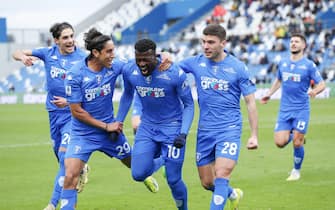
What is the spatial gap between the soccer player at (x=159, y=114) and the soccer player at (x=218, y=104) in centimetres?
24

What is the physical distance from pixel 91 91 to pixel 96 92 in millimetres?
69

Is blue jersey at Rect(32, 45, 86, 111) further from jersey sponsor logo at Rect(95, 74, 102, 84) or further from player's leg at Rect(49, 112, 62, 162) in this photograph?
jersey sponsor logo at Rect(95, 74, 102, 84)

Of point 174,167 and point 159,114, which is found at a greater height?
point 159,114

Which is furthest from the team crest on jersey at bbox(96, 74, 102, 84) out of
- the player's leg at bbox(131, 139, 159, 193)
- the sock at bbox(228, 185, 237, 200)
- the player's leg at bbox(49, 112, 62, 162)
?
the sock at bbox(228, 185, 237, 200)

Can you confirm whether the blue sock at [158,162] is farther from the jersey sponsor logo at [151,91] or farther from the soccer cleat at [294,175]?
the soccer cleat at [294,175]

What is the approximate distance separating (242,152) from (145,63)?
400 inches

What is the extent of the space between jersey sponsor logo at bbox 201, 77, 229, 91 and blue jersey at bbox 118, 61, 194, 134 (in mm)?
246

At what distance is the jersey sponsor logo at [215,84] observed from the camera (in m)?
10.2

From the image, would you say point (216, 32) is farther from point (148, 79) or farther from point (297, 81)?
point (297, 81)

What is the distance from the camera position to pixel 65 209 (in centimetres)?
1007

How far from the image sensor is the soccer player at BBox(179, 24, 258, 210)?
394 inches

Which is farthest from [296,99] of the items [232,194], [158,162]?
[158,162]

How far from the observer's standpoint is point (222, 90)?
10172 millimetres

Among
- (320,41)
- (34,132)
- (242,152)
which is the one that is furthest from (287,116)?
(320,41)
